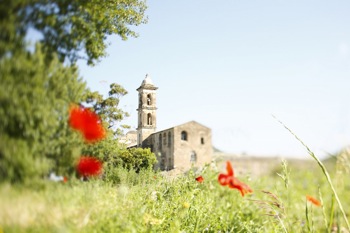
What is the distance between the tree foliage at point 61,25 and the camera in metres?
2.11

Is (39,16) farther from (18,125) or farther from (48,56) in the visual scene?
(18,125)

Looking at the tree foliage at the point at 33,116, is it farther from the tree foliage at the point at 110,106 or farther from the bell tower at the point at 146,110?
the bell tower at the point at 146,110

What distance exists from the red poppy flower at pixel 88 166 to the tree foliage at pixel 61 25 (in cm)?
66

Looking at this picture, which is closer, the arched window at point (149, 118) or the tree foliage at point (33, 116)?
the tree foliage at point (33, 116)

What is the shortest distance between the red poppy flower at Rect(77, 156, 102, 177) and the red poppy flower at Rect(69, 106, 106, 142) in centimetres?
14

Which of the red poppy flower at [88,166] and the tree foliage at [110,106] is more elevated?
the tree foliage at [110,106]

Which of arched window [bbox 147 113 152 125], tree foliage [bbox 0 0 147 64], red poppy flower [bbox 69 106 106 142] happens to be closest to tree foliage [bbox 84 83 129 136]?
red poppy flower [bbox 69 106 106 142]

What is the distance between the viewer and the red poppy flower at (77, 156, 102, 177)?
102 inches

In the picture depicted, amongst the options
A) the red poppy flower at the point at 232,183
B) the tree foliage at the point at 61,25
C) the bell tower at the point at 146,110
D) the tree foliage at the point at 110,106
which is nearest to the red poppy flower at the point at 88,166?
the tree foliage at the point at 110,106

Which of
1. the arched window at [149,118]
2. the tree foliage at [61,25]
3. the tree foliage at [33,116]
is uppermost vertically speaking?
the tree foliage at [61,25]

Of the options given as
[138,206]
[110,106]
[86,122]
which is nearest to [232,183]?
[138,206]

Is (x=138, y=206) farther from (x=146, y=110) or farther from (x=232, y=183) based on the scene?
(x=146, y=110)

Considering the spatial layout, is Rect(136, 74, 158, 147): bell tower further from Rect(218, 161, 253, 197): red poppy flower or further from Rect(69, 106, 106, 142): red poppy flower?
Rect(69, 106, 106, 142): red poppy flower

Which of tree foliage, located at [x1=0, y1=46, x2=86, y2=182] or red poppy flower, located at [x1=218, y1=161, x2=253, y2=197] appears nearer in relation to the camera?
tree foliage, located at [x1=0, y1=46, x2=86, y2=182]
